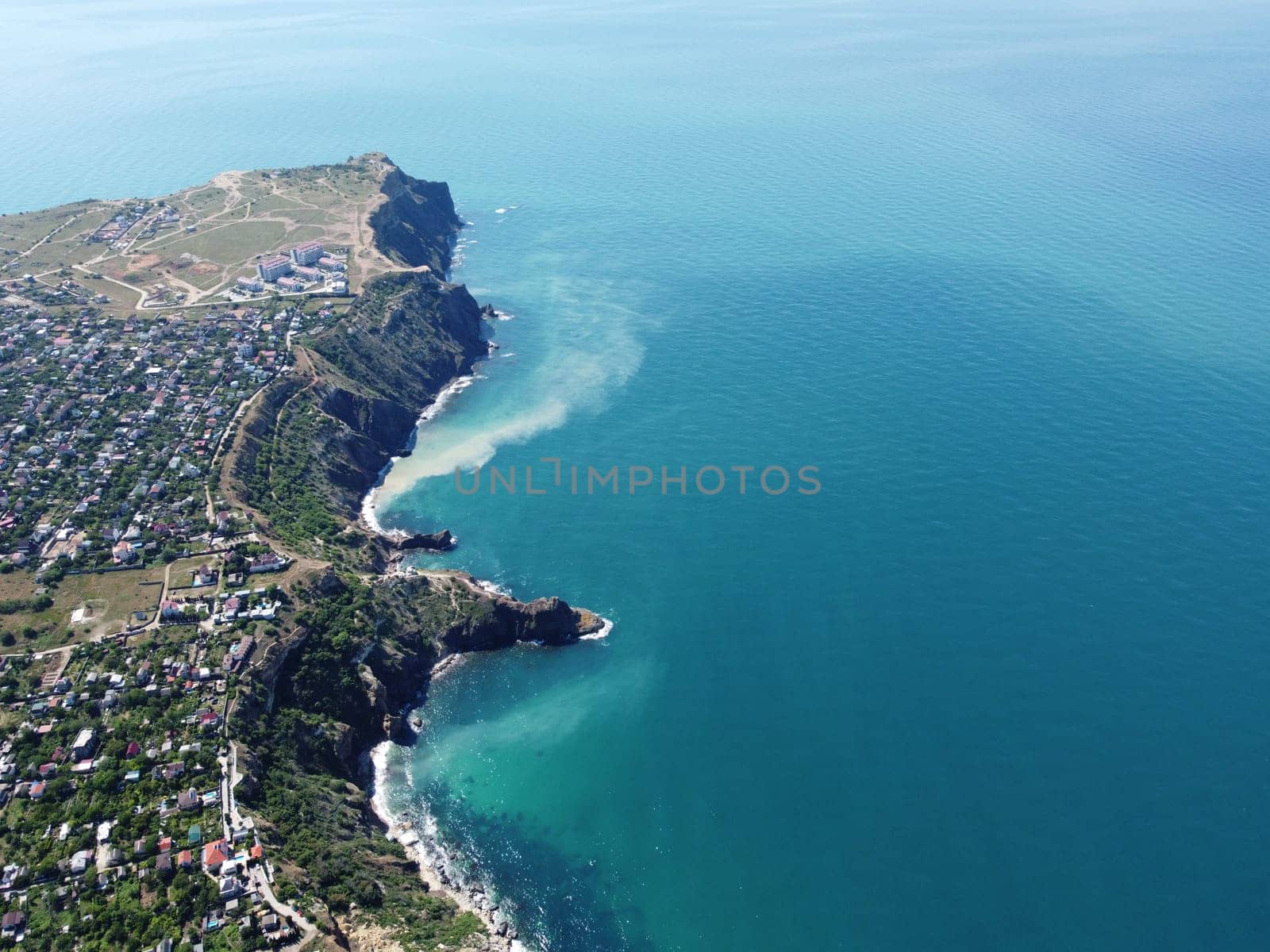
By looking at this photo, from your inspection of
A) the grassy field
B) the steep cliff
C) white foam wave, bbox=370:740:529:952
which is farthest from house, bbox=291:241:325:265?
white foam wave, bbox=370:740:529:952

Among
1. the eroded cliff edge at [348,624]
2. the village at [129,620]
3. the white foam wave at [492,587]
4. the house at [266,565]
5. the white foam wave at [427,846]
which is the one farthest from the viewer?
the white foam wave at [492,587]

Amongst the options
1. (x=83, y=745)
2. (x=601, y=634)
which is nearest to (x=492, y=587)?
(x=601, y=634)

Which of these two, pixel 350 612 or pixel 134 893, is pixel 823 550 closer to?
pixel 350 612

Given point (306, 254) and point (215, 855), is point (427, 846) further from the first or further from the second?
point (306, 254)

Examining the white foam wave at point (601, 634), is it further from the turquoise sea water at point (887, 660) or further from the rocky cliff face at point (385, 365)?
the rocky cliff face at point (385, 365)

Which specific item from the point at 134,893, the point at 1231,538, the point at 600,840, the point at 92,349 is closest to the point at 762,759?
the point at 600,840

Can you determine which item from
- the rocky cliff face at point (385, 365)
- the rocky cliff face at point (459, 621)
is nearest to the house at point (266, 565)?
the rocky cliff face at point (459, 621)

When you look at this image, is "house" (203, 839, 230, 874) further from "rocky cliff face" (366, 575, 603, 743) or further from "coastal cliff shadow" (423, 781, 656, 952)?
"rocky cliff face" (366, 575, 603, 743)
